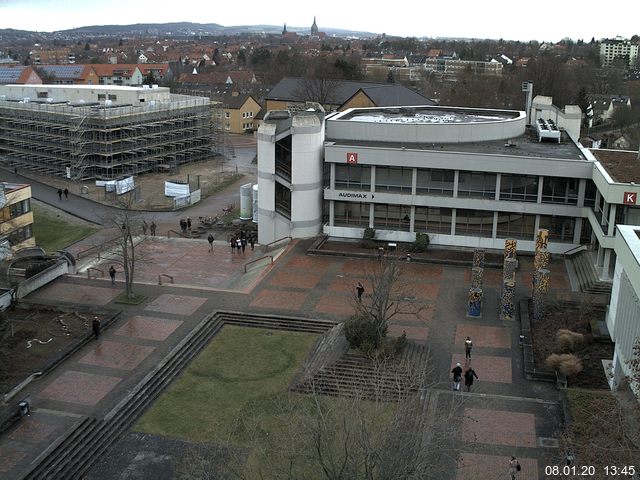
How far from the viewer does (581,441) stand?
63.8 feet

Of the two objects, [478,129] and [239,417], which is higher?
[478,129]

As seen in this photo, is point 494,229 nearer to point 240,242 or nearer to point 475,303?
point 475,303

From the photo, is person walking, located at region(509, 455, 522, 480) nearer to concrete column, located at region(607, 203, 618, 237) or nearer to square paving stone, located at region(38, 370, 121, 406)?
square paving stone, located at region(38, 370, 121, 406)

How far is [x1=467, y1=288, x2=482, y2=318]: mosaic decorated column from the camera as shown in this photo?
3278cm

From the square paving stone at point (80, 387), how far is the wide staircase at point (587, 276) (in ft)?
73.3

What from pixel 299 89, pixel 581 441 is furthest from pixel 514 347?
pixel 299 89

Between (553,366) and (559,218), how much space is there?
16521 millimetres

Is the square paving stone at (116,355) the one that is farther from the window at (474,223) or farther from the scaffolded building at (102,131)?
the scaffolded building at (102,131)

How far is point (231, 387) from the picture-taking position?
2684 cm

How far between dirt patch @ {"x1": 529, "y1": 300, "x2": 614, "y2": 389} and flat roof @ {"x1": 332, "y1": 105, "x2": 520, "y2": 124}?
1906 cm

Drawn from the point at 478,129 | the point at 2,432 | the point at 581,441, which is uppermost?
the point at 478,129

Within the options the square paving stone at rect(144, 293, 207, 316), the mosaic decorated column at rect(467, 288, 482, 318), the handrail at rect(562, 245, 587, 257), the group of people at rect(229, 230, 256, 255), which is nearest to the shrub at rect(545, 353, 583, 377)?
the mosaic decorated column at rect(467, 288, 482, 318)

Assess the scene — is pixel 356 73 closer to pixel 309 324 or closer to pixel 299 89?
pixel 299 89

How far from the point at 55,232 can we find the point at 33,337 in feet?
Answer: 69.9
